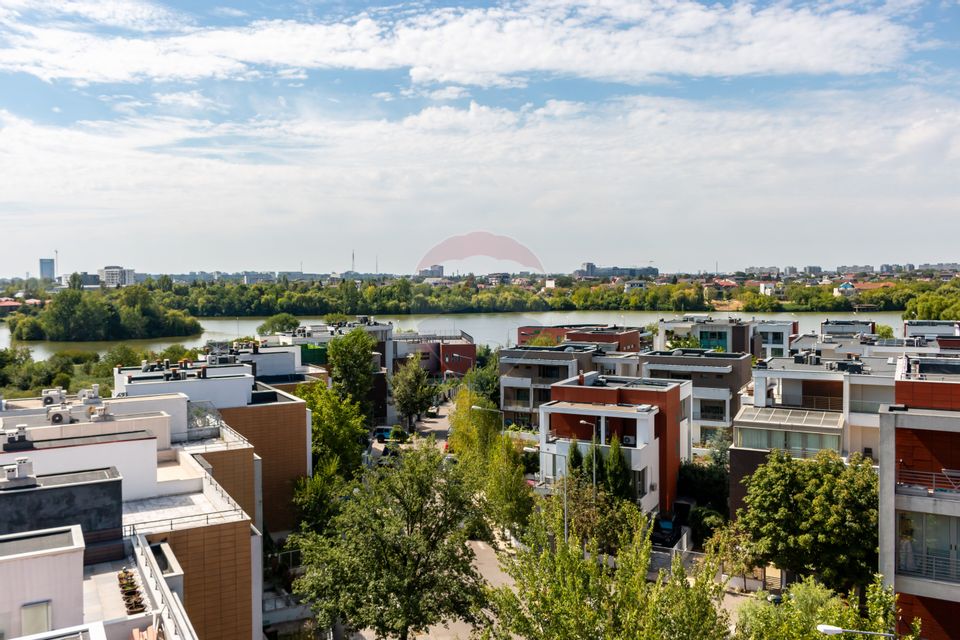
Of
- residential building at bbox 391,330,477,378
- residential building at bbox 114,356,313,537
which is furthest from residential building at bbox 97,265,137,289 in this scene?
residential building at bbox 114,356,313,537

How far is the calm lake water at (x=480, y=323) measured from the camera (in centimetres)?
5256

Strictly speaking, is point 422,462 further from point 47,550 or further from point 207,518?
point 47,550

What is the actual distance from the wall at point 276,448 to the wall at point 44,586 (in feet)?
28.4

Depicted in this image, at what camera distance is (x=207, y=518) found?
7977 millimetres

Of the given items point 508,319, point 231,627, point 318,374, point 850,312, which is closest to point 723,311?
point 850,312

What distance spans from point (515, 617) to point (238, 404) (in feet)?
32.0

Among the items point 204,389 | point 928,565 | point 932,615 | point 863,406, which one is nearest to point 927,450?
point 928,565

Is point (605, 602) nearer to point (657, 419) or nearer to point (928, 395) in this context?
point (928, 395)

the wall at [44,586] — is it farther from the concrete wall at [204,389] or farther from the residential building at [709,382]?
the residential building at [709,382]

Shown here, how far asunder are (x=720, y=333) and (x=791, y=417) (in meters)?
18.1

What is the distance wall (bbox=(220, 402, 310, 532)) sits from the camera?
46.9 feet

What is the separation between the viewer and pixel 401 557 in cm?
943

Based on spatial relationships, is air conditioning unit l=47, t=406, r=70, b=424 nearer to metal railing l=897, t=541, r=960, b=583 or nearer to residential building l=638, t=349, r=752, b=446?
metal railing l=897, t=541, r=960, b=583

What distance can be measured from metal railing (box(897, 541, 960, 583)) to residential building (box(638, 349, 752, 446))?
13.4 metres
